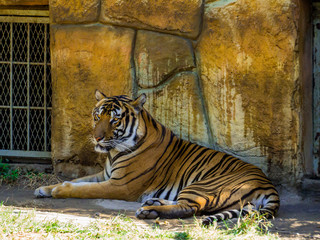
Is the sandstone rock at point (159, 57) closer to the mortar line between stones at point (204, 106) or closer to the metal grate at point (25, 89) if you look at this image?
the mortar line between stones at point (204, 106)

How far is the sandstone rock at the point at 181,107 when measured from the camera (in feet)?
21.6

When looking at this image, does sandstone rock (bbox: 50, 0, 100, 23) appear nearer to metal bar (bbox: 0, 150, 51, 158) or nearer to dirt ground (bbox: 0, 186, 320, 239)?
metal bar (bbox: 0, 150, 51, 158)

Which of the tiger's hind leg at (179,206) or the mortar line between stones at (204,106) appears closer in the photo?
the tiger's hind leg at (179,206)

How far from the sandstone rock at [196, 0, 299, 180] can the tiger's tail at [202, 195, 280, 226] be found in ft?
2.76

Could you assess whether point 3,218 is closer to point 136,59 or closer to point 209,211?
point 209,211

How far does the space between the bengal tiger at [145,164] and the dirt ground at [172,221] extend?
140mm

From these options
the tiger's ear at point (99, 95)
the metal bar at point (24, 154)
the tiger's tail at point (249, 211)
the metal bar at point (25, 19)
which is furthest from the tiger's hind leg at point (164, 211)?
the metal bar at point (25, 19)

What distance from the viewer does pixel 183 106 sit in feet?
21.7

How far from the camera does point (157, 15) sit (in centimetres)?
656

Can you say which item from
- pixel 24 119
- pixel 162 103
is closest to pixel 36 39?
pixel 24 119

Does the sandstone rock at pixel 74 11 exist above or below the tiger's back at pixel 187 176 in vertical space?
above

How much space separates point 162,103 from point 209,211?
1668 millimetres

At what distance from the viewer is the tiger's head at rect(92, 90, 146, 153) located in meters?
6.13

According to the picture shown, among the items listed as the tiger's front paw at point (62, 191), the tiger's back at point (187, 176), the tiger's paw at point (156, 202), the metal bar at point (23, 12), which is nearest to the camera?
the tiger's back at point (187, 176)
